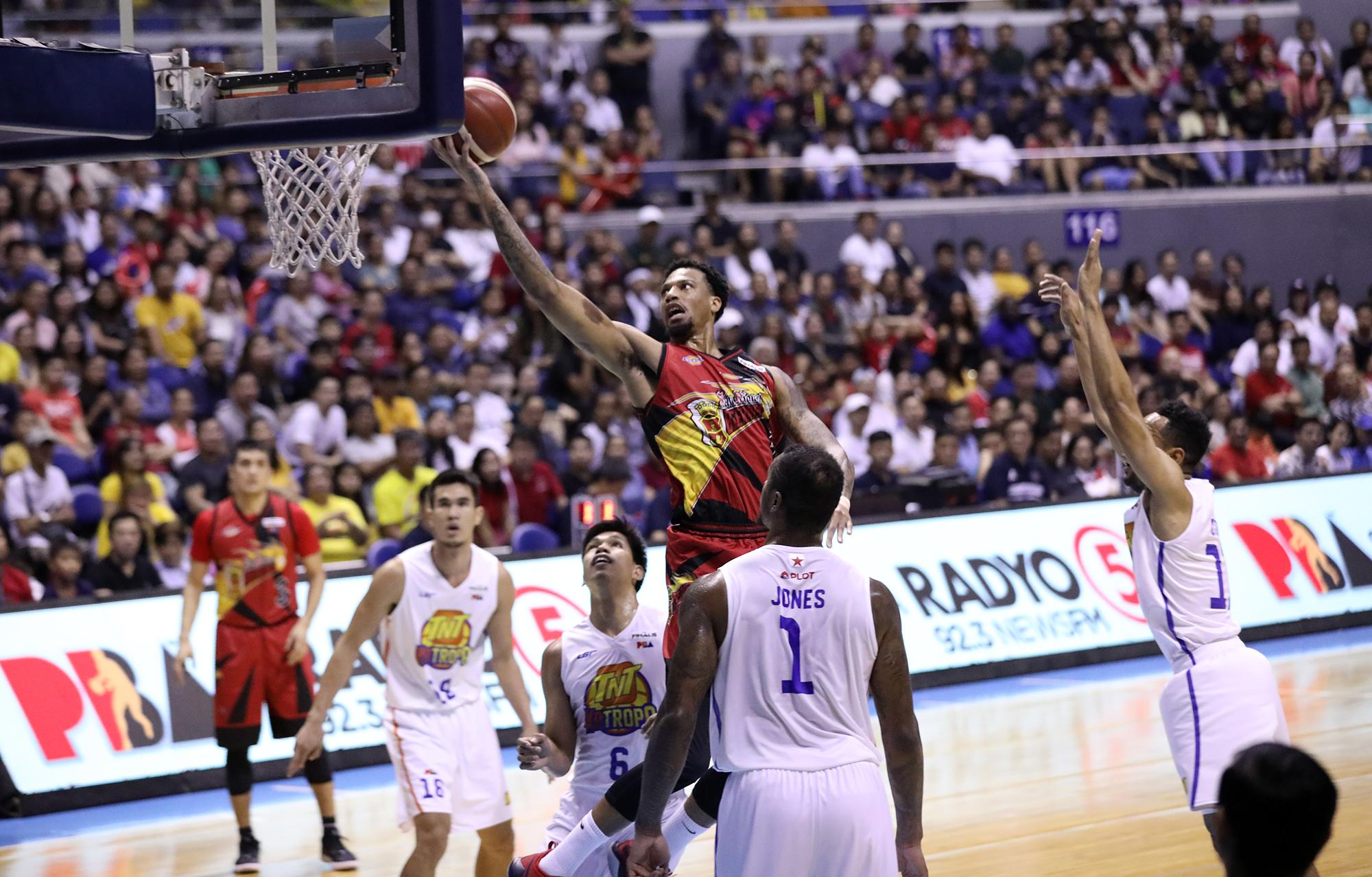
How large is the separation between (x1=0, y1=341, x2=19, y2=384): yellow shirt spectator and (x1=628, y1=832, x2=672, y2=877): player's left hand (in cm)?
987

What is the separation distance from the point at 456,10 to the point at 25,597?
22.7ft

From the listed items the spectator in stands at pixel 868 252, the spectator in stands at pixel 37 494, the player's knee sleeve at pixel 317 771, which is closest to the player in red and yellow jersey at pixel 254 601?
the player's knee sleeve at pixel 317 771

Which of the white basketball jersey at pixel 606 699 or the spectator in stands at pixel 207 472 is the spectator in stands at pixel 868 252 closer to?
the spectator in stands at pixel 207 472

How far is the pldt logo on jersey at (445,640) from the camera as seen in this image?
7.60 m

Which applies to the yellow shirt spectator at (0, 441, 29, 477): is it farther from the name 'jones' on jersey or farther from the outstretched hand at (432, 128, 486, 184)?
the name 'jones' on jersey

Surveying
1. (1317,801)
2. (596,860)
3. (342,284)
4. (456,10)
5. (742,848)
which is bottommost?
(596,860)

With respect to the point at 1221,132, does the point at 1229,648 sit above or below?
below

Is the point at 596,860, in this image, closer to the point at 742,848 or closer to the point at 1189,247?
the point at 742,848

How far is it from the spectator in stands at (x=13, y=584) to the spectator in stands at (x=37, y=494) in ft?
2.31

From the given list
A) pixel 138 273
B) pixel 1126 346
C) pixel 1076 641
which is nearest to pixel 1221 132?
pixel 1126 346

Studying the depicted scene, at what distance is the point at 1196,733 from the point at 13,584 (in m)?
8.07

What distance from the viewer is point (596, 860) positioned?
245 inches

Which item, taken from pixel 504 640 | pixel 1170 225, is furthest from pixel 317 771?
pixel 1170 225

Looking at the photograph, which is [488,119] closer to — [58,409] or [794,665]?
[794,665]
